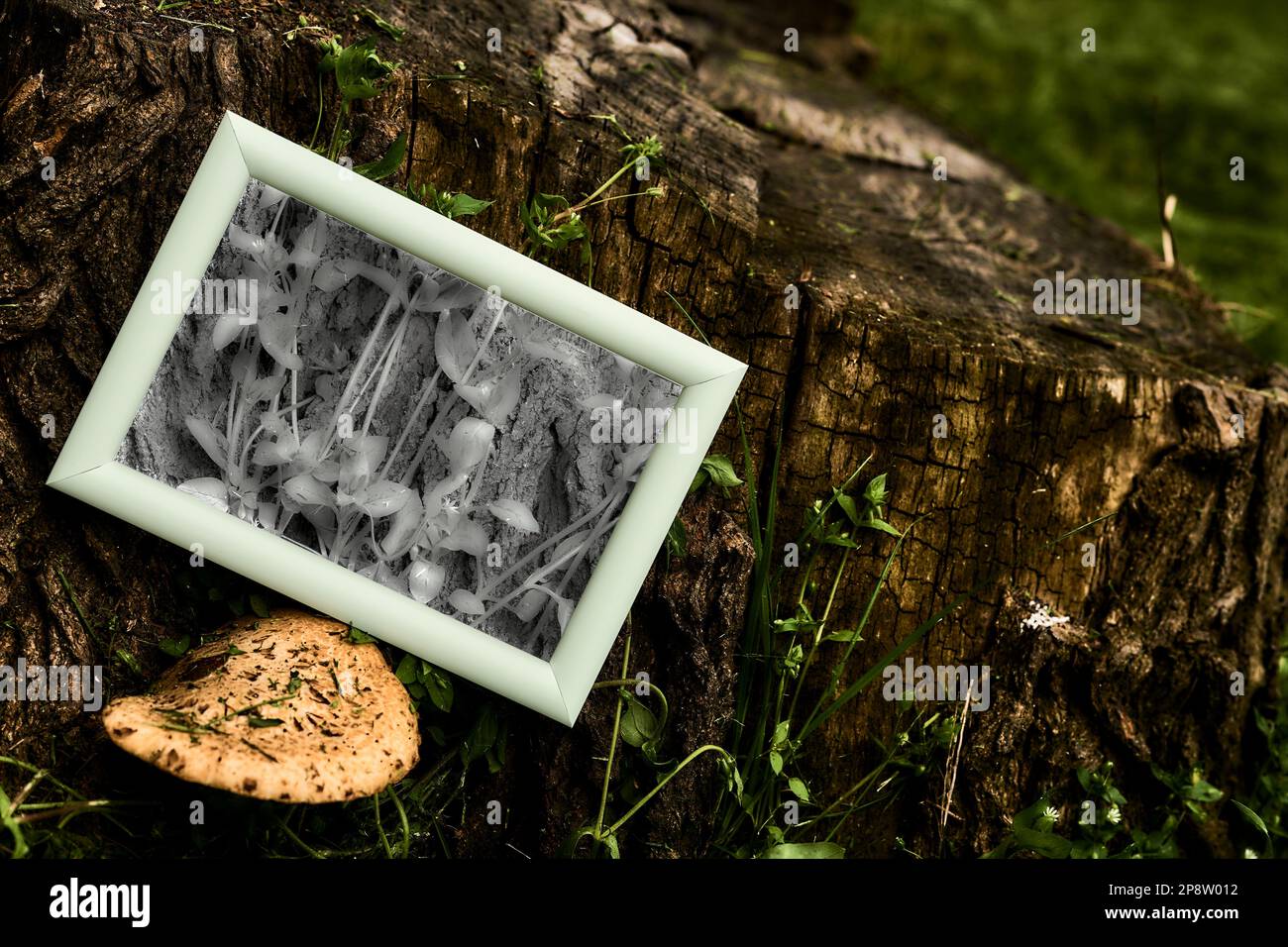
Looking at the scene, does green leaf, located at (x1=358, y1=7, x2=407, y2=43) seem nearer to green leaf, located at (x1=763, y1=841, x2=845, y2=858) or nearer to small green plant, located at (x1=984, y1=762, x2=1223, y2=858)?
green leaf, located at (x1=763, y1=841, x2=845, y2=858)

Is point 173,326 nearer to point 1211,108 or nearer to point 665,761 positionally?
point 665,761

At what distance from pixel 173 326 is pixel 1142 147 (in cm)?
546

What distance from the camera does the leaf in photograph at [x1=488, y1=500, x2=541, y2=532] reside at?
1.88m

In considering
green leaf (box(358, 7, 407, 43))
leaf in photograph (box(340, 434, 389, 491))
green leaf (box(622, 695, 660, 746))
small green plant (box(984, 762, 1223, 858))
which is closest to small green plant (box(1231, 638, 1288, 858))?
small green plant (box(984, 762, 1223, 858))

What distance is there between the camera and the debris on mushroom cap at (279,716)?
1.43 m

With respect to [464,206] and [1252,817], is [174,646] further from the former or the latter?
[1252,817]

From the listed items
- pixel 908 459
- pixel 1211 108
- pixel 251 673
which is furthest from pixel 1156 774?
pixel 1211 108

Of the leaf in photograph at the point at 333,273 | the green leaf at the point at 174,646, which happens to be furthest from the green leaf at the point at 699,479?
the green leaf at the point at 174,646

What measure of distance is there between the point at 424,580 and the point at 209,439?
481 mm

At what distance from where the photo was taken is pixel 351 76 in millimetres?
1837

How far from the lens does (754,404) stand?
6.79 feet

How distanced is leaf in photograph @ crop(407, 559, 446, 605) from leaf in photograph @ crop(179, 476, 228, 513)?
1.20 feet

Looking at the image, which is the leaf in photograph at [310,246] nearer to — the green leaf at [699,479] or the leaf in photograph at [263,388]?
the leaf in photograph at [263,388]

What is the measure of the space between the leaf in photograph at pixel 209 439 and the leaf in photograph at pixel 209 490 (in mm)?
38
